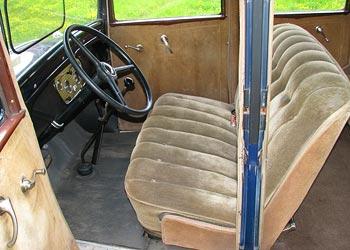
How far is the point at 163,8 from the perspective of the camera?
2.47m

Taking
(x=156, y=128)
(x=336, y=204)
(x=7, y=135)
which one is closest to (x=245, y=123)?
(x=7, y=135)

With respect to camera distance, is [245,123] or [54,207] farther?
[54,207]

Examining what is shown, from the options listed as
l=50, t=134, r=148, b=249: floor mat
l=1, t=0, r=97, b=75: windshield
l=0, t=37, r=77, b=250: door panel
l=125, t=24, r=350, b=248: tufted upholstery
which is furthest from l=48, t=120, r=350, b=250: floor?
l=1, t=0, r=97, b=75: windshield

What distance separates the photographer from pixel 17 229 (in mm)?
934

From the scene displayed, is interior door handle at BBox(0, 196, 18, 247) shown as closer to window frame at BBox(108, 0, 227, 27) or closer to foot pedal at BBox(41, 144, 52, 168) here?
foot pedal at BBox(41, 144, 52, 168)

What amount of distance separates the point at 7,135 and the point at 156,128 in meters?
0.97

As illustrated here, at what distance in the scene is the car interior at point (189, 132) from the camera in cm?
131

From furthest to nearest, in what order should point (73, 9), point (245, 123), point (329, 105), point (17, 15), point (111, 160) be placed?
point (111, 160), point (73, 9), point (17, 15), point (329, 105), point (245, 123)

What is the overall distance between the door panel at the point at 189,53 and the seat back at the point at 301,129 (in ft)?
3.22

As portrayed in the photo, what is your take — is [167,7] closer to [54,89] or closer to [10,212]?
[54,89]

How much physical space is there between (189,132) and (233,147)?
0.75 ft

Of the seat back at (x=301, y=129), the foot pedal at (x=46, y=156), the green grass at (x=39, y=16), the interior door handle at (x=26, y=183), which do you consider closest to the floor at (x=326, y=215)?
the seat back at (x=301, y=129)

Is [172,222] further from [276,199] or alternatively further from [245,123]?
[245,123]

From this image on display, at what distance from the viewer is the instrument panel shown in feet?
6.40
